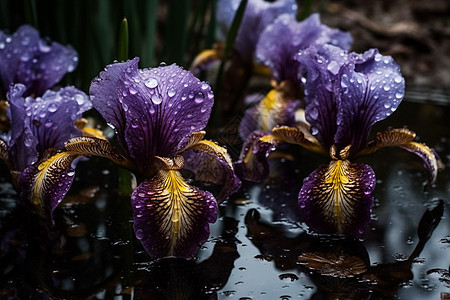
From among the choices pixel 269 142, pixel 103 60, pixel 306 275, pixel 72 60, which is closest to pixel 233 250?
pixel 306 275

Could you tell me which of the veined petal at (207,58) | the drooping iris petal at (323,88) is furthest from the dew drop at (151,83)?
the veined petal at (207,58)

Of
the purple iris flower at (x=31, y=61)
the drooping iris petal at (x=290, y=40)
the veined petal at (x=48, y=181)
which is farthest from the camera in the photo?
the drooping iris petal at (x=290, y=40)

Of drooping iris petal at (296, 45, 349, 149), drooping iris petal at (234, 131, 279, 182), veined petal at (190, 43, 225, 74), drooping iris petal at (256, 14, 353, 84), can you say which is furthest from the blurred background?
drooping iris petal at (296, 45, 349, 149)

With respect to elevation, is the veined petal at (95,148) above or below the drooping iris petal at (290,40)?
below

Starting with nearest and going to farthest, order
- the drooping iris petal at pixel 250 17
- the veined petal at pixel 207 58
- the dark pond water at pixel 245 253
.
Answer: the dark pond water at pixel 245 253, the drooping iris petal at pixel 250 17, the veined petal at pixel 207 58

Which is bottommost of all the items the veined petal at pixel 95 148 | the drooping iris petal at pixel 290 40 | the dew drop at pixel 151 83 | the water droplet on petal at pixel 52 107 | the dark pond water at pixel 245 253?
the dark pond water at pixel 245 253

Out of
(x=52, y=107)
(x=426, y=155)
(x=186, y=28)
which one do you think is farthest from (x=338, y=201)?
(x=186, y=28)

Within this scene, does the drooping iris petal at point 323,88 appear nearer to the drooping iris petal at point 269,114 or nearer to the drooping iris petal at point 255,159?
the drooping iris petal at point 255,159
